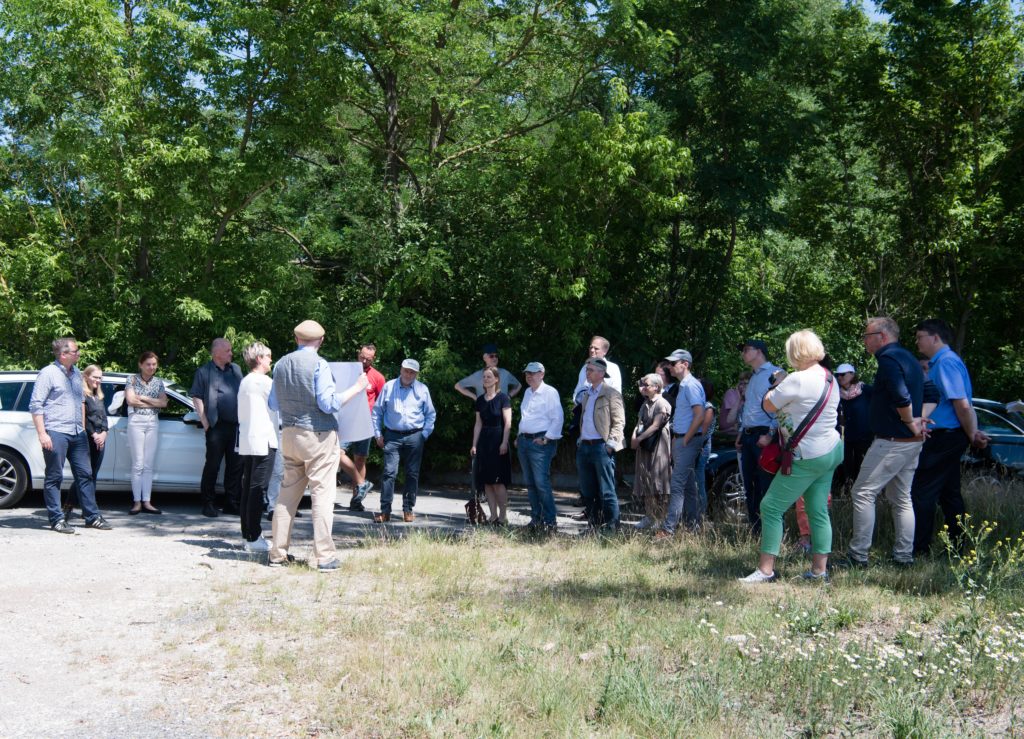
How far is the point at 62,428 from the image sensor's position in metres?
9.48

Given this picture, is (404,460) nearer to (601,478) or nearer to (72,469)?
(601,478)

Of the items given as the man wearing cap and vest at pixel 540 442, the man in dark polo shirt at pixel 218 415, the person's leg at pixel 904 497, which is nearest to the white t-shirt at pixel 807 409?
the person's leg at pixel 904 497

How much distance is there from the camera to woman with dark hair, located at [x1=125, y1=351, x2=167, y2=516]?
11.1 metres

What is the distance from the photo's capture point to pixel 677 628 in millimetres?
5812

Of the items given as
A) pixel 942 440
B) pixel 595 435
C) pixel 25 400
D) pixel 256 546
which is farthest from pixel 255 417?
pixel 942 440

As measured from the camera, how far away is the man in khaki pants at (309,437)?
25.8ft

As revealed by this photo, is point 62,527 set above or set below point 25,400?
below

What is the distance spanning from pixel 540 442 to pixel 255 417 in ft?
9.48

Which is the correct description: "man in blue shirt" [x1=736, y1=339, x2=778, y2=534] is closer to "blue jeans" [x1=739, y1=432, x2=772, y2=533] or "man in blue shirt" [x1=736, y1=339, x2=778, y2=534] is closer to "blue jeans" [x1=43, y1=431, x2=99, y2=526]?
"blue jeans" [x1=739, y1=432, x2=772, y2=533]

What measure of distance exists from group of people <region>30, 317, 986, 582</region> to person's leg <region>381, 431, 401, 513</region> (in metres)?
0.02

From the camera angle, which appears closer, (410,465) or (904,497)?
(904,497)

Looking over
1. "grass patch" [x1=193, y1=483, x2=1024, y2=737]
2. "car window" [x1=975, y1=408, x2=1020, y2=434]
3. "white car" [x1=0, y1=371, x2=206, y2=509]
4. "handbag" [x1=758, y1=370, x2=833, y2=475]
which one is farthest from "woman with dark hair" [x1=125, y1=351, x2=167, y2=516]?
"car window" [x1=975, y1=408, x2=1020, y2=434]

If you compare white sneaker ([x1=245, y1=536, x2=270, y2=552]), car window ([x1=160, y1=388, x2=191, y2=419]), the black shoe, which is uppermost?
car window ([x1=160, y1=388, x2=191, y2=419])

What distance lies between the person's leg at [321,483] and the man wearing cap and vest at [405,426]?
2.75 m
